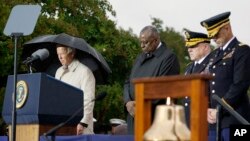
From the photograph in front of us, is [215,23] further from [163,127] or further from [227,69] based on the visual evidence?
[163,127]

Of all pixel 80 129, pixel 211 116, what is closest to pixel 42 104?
pixel 80 129

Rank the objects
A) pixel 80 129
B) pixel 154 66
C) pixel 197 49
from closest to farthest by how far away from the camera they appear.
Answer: pixel 154 66 → pixel 80 129 → pixel 197 49

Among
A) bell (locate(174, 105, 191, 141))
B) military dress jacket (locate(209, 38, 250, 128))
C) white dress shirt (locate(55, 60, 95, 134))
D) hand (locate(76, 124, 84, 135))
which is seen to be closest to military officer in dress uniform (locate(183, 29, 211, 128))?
military dress jacket (locate(209, 38, 250, 128))

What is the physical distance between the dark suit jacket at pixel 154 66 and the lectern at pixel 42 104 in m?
0.69

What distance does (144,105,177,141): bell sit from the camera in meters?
3.72

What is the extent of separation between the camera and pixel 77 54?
8.14 m

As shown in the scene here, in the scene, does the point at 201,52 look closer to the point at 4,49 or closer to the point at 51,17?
the point at 4,49

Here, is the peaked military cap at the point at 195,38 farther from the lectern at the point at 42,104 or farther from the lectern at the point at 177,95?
the lectern at the point at 177,95

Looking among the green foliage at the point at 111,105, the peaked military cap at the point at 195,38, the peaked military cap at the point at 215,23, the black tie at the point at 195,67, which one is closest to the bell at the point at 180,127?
the peaked military cap at the point at 215,23

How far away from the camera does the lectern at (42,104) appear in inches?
261

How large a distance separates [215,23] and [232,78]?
533mm

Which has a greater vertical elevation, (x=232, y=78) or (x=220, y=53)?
(x=220, y=53)

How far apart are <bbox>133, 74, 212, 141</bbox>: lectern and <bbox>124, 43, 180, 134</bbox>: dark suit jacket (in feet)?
10.2

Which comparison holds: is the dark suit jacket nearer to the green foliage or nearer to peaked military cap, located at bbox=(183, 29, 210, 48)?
peaked military cap, located at bbox=(183, 29, 210, 48)
